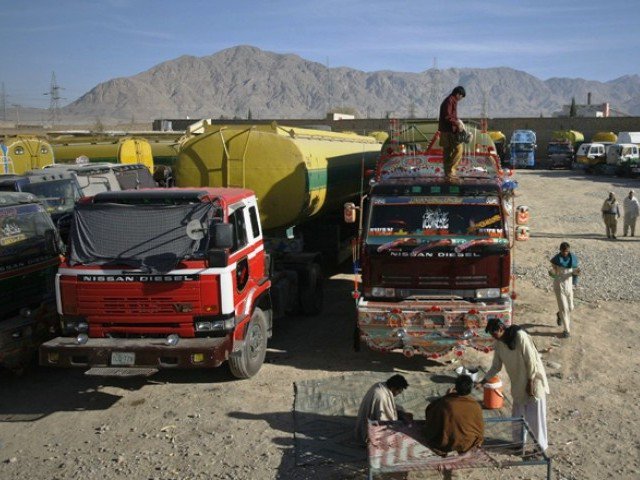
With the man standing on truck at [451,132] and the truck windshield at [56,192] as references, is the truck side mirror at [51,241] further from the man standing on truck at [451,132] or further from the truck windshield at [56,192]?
the man standing on truck at [451,132]

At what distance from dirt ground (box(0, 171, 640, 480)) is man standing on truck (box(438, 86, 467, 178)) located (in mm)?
3076

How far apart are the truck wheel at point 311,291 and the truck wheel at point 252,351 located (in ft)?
8.78

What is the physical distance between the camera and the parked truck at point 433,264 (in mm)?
9055

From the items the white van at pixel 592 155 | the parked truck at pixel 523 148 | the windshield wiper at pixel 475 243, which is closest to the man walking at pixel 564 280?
the windshield wiper at pixel 475 243

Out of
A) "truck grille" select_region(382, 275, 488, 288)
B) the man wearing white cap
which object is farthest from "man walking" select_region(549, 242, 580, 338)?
the man wearing white cap

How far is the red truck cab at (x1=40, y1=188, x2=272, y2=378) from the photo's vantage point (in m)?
8.12

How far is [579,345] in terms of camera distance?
10.6m

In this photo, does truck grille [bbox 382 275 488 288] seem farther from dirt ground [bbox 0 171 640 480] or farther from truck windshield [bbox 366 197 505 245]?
dirt ground [bbox 0 171 640 480]

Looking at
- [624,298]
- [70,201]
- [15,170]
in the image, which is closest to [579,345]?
[624,298]

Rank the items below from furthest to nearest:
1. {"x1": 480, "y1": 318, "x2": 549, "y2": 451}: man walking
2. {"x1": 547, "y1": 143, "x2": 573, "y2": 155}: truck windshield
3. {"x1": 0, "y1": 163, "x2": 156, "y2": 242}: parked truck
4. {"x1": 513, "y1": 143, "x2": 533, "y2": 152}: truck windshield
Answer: {"x1": 513, "y1": 143, "x2": 533, "y2": 152}: truck windshield
{"x1": 547, "y1": 143, "x2": 573, "y2": 155}: truck windshield
{"x1": 0, "y1": 163, "x2": 156, "y2": 242}: parked truck
{"x1": 480, "y1": 318, "x2": 549, "y2": 451}: man walking

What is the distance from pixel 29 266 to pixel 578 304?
998cm

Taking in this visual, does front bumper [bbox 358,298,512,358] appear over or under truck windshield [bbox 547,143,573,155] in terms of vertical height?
under

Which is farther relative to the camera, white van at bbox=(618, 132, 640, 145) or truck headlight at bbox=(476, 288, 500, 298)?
white van at bbox=(618, 132, 640, 145)

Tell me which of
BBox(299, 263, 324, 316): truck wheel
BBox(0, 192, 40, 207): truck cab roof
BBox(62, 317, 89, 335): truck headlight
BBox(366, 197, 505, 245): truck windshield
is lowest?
BBox(299, 263, 324, 316): truck wheel
